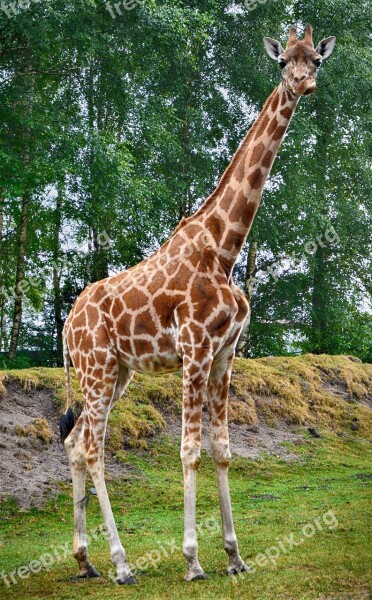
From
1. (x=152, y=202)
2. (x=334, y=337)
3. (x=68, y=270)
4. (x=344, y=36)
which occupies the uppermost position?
(x=344, y=36)

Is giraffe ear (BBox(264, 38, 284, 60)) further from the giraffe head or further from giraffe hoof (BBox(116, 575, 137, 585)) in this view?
giraffe hoof (BBox(116, 575, 137, 585))

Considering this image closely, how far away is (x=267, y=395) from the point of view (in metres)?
16.8

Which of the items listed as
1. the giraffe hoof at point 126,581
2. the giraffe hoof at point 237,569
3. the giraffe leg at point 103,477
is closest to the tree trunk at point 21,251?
the giraffe leg at point 103,477

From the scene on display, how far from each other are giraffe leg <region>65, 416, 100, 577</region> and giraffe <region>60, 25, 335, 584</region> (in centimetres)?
1

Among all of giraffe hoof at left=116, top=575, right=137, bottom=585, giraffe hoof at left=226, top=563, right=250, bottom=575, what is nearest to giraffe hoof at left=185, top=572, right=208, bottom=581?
giraffe hoof at left=226, top=563, right=250, bottom=575

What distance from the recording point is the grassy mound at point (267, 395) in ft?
45.6

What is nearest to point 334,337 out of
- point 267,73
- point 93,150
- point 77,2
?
point 267,73

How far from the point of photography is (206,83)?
89.0ft

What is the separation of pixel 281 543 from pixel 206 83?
67.6ft

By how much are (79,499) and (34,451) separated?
13.8ft

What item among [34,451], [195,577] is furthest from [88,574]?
[34,451]

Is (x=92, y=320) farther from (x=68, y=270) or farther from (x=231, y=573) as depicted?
(x=68, y=270)

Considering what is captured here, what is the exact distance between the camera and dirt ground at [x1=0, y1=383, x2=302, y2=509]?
456 inches

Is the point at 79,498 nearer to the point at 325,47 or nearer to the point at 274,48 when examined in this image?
the point at 274,48
